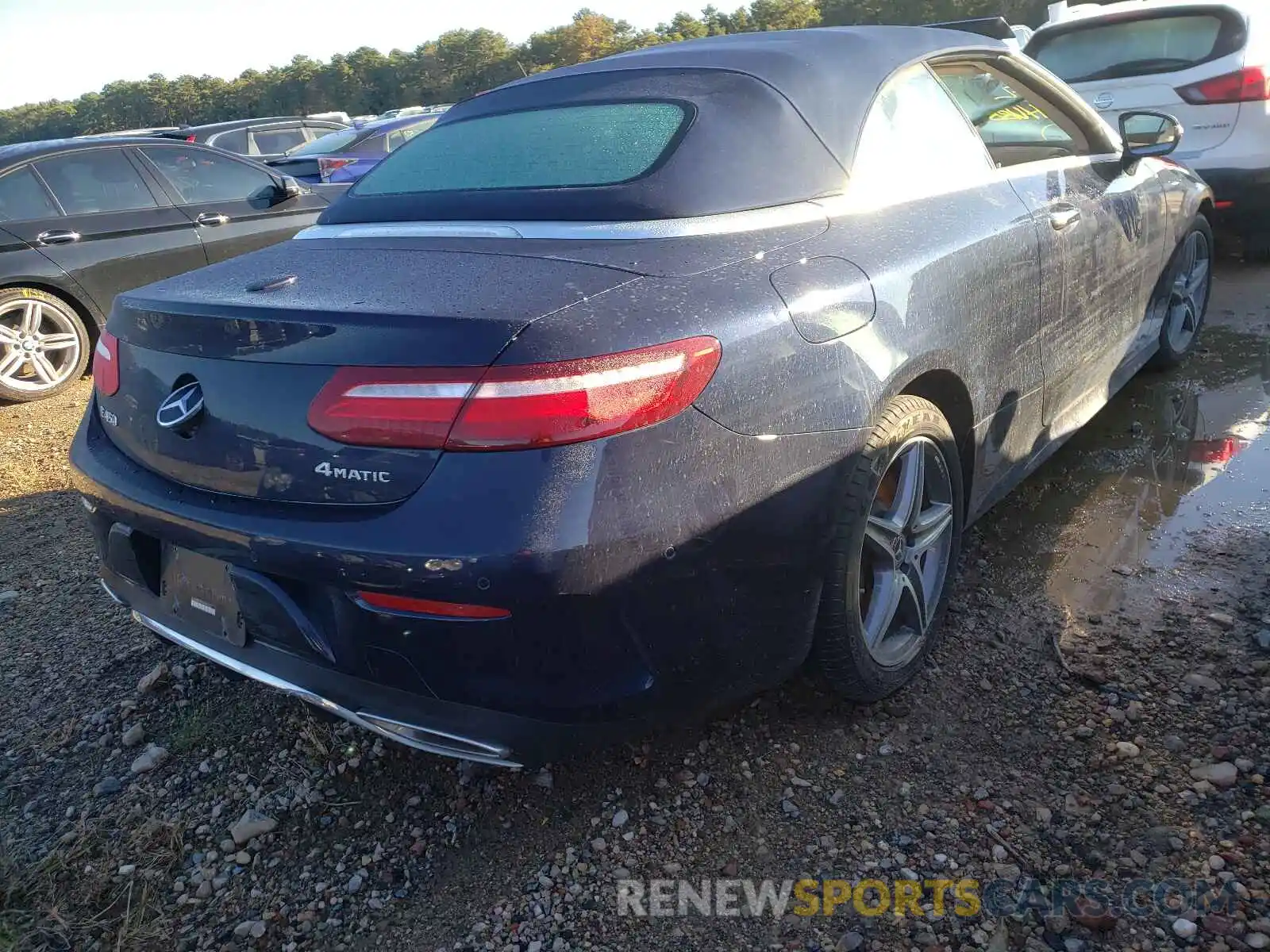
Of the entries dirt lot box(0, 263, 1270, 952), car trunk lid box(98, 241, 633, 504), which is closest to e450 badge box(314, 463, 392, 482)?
car trunk lid box(98, 241, 633, 504)

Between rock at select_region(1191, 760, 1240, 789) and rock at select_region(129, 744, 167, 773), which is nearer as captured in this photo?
rock at select_region(1191, 760, 1240, 789)

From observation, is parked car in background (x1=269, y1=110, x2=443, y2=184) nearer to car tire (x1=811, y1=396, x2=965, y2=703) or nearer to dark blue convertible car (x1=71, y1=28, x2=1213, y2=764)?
dark blue convertible car (x1=71, y1=28, x2=1213, y2=764)

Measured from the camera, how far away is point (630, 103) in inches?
101

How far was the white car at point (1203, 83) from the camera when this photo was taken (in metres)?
5.65

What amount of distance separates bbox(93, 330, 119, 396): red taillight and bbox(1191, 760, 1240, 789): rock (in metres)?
2.54

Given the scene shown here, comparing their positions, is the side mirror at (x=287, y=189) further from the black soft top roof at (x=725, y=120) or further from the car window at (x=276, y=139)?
the car window at (x=276, y=139)

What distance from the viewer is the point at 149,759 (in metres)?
2.50

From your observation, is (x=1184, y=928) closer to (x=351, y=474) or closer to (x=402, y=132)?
(x=351, y=474)

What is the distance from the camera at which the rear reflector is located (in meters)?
1.69

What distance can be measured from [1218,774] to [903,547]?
82 centimetres

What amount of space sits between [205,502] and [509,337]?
0.73 m

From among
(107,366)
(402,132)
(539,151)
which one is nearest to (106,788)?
(107,366)

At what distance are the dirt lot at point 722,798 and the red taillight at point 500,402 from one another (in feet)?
3.21

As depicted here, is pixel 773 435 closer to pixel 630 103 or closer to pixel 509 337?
pixel 509 337
